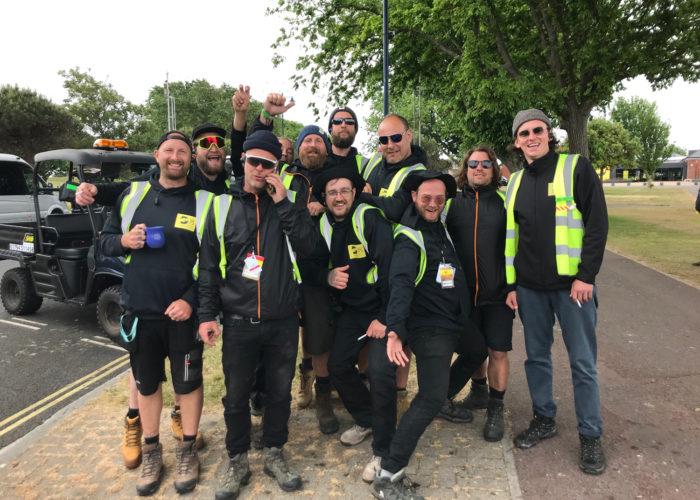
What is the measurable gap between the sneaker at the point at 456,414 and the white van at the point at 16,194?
398 inches

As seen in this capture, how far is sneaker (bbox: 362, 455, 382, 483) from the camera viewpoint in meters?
2.96

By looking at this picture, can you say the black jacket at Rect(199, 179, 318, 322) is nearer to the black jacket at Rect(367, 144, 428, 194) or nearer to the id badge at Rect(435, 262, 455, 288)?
the id badge at Rect(435, 262, 455, 288)

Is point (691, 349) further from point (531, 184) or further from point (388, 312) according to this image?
point (388, 312)

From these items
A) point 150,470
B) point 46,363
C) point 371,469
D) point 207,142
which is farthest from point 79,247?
point 371,469

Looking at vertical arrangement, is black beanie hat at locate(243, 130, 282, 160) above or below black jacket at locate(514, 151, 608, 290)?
above

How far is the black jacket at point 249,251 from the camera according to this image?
2.88 meters

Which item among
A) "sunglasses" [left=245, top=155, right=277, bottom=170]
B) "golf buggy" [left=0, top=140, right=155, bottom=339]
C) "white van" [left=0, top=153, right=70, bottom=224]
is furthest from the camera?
"white van" [left=0, top=153, right=70, bottom=224]

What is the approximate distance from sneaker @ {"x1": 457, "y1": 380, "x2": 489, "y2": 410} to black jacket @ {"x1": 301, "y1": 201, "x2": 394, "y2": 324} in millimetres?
1263

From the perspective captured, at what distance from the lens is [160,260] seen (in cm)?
294

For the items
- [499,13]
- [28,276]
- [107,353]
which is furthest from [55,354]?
[499,13]

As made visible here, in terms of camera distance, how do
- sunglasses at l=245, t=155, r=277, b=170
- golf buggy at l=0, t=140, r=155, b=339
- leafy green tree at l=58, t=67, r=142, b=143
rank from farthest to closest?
leafy green tree at l=58, t=67, r=142, b=143, golf buggy at l=0, t=140, r=155, b=339, sunglasses at l=245, t=155, r=277, b=170

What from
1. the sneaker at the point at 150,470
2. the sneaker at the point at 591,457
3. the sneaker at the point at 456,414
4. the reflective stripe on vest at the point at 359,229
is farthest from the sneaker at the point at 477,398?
the sneaker at the point at 150,470

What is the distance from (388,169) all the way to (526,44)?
1100cm

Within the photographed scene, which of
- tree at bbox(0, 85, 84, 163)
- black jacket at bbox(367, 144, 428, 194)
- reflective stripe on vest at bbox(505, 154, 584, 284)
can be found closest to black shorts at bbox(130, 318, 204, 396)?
black jacket at bbox(367, 144, 428, 194)
